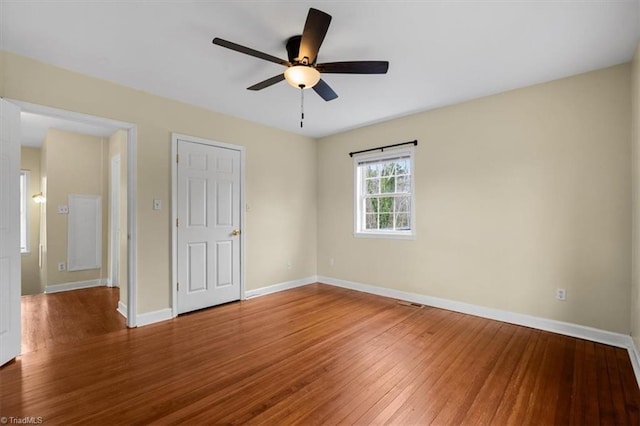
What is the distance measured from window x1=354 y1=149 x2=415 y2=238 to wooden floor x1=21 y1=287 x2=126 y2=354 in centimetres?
350

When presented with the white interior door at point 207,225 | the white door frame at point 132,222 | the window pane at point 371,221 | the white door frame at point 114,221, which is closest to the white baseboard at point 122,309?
the white door frame at point 132,222

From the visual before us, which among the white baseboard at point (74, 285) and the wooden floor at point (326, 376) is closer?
the wooden floor at point (326, 376)

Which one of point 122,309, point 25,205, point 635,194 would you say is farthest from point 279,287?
point 25,205

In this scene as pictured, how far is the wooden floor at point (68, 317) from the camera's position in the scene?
2895 millimetres

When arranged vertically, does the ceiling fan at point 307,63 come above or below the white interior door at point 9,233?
above

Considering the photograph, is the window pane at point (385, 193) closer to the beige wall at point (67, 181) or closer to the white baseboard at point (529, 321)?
the white baseboard at point (529, 321)

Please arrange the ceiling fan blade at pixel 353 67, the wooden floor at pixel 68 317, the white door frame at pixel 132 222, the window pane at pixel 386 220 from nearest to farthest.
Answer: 1. the ceiling fan blade at pixel 353 67
2. the wooden floor at pixel 68 317
3. the white door frame at pixel 132 222
4. the window pane at pixel 386 220

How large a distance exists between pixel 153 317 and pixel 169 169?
5.60ft

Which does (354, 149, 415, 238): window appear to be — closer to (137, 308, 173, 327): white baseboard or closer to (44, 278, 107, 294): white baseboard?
(137, 308, 173, 327): white baseboard

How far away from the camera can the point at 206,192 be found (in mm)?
3818

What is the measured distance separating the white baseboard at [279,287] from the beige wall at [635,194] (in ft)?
12.8

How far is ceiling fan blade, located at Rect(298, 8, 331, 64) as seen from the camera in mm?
1734

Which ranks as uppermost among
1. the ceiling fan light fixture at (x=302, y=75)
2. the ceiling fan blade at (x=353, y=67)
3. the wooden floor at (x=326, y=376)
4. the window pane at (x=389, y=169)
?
the ceiling fan blade at (x=353, y=67)

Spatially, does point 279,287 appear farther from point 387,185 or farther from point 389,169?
point 389,169
